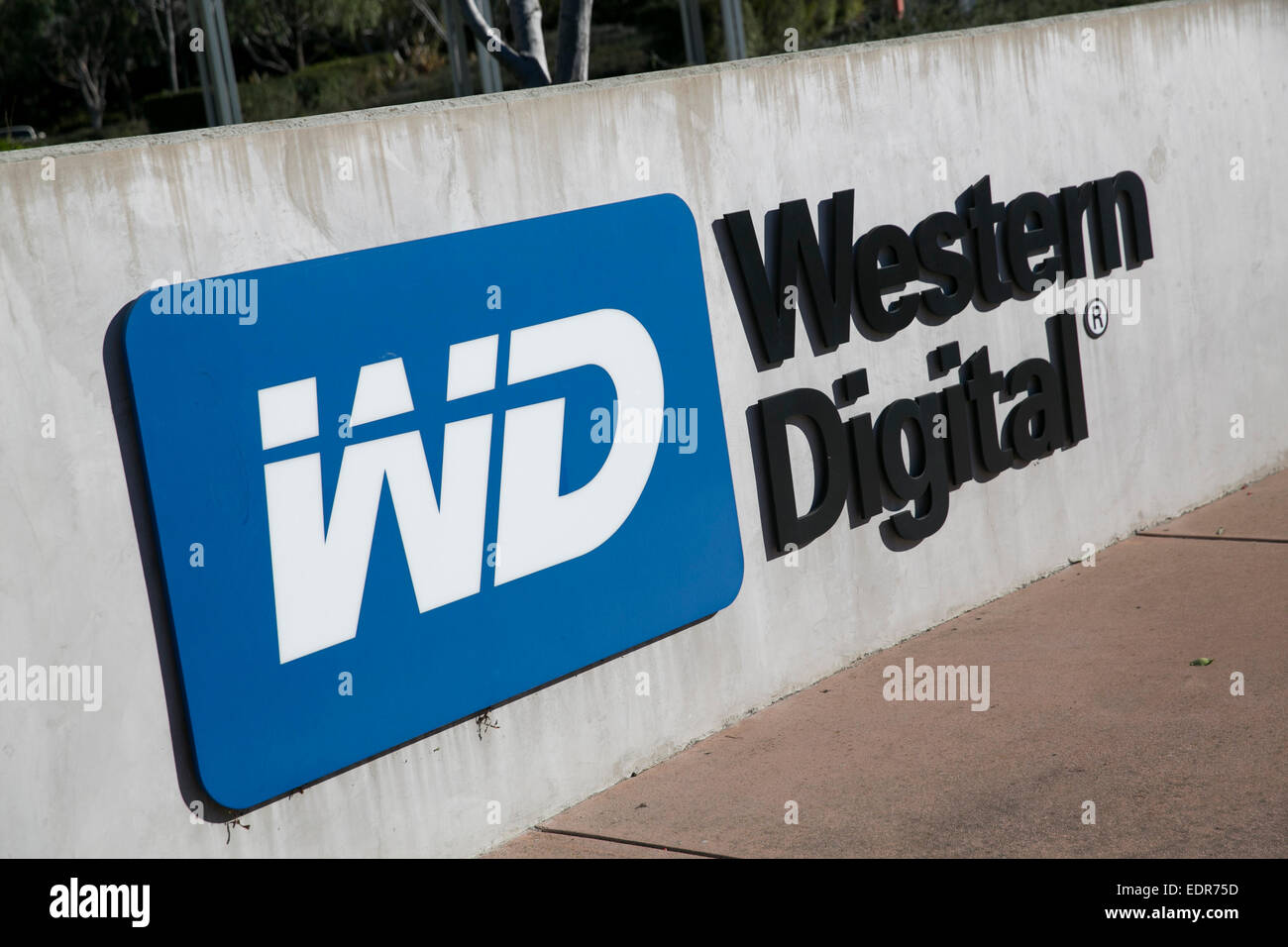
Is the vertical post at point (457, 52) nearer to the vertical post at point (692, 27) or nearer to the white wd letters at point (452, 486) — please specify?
the vertical post at point (692, 27)

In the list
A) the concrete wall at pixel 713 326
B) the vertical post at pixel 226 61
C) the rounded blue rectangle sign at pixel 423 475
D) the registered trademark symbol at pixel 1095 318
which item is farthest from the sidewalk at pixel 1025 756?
the vertical post at pixel 226 61

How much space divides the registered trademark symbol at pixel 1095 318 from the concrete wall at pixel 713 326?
146mm

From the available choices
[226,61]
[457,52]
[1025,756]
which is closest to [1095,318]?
[1025,756]

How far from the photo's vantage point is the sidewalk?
4418 millimetres

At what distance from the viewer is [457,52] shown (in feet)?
24.2

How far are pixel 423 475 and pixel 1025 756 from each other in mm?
2461

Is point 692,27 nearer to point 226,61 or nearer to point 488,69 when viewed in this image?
point 488,69

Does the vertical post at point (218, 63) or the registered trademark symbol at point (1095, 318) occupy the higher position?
the vertical post at point (218, 63)

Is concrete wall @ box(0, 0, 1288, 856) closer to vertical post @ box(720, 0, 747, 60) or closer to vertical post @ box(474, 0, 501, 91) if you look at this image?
vertical post @ box(720, 0, 747, 60)

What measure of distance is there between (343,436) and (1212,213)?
19.7ft

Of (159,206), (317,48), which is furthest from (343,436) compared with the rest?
(317,48)

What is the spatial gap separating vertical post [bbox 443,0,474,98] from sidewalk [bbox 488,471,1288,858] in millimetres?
3701

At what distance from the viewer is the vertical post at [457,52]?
7.19m
